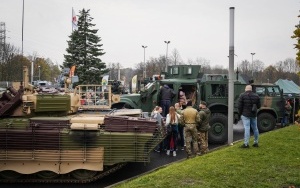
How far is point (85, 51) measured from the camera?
44.2 m

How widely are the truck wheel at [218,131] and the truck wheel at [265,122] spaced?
2.66 meters

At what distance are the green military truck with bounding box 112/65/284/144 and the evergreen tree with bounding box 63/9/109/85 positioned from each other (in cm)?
2885

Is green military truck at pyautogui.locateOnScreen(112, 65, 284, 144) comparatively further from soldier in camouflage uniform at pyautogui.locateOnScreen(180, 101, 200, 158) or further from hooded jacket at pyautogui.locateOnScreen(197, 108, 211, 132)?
soldier in camouflage uniform at pyautogui.locateOnScreen(180, 101, 200, 158)

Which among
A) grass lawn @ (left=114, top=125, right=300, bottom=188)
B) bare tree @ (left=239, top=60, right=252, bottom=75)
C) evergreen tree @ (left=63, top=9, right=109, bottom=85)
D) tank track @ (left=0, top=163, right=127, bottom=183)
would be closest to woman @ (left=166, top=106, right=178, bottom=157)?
grass lawn @ (left=114, top=125, right=300, bottom=188)

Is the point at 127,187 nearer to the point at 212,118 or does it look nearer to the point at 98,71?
the point at 212,118

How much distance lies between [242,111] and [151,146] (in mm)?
2700

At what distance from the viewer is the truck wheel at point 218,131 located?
1423cm

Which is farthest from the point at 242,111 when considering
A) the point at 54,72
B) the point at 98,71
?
the point at 54,72

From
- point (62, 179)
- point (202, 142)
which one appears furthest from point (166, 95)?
point (62, 179)

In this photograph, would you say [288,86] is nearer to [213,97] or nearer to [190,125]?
[213,97]

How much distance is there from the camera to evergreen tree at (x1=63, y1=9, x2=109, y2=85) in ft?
144

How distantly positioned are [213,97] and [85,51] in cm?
3130

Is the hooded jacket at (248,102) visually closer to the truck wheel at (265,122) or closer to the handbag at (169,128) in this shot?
the handbag at (169,128)

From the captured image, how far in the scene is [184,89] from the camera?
50.9ft
